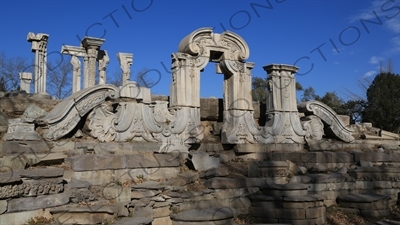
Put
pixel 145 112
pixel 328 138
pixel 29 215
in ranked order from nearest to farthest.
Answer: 1. pixel 29 215
2. pixel 145 112
3. pixel 328 138

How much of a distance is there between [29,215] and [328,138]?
30.5 feet

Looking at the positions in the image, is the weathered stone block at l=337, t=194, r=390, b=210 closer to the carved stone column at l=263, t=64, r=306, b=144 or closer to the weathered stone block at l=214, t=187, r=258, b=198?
the weathered stone block at l=214, t=187, r=258, b=198

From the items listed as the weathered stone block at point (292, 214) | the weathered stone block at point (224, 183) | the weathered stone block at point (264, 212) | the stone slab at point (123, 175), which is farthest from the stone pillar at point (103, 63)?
the weathered stone block at point (292, 214)

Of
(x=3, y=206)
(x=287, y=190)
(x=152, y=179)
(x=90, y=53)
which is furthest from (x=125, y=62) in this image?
(x=3, y=206)

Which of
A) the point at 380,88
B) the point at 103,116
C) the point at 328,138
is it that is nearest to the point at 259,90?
the point at 380,88

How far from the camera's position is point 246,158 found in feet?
34.2

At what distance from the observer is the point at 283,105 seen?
11406mm

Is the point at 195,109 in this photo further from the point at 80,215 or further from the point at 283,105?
the point at 80,215

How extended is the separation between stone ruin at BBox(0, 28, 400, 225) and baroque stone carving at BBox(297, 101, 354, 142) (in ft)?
Answer: 0.11

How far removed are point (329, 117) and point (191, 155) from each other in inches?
211

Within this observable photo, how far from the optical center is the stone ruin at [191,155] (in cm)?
609

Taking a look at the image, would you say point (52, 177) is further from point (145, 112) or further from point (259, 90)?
point (259, 90)

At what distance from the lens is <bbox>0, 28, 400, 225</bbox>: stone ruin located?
240 inches

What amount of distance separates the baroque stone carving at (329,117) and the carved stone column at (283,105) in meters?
0.37
